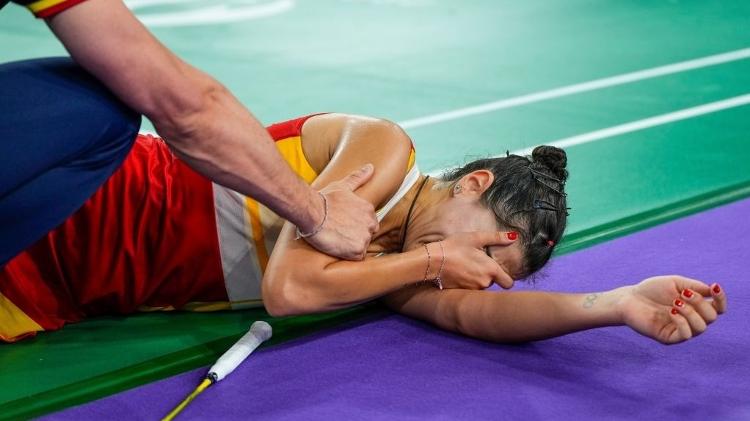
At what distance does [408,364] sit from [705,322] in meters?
0.67

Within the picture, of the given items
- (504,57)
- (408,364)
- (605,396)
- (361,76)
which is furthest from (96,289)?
(504,57)

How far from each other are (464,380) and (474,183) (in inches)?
19.8

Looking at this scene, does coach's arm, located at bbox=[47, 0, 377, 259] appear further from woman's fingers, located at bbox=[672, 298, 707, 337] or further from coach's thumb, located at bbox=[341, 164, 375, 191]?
woman's fingers, located at bbox=[672, 298, 707, 337]

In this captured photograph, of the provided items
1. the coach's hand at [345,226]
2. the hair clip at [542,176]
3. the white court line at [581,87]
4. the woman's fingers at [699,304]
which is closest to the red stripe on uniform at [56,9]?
the coach's hand at [345,226]

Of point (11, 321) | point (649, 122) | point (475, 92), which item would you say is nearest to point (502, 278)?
point (11, 321)

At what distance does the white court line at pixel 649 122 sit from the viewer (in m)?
4.55

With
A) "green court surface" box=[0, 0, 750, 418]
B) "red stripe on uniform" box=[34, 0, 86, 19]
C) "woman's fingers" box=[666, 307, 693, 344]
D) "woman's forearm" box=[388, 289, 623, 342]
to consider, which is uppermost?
"red stripe on uniform" box=[34, 0, 86, 19]

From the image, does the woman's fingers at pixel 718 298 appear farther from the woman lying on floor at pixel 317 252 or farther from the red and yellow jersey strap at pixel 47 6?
the red and yellow jersey strap at pixel 47 6

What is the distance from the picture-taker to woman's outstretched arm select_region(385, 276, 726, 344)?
234cm

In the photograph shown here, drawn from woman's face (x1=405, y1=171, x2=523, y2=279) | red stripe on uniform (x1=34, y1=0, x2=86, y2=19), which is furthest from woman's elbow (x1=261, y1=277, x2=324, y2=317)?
red stripe on uniform (x1=34, y1=0, x2=86, y2=19)

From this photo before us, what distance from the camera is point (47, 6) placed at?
1855 millimetres

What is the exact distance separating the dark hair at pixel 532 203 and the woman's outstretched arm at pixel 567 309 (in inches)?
4.8

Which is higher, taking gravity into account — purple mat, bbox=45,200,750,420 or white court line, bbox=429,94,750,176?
purple mat, bbox=45,200,750,420

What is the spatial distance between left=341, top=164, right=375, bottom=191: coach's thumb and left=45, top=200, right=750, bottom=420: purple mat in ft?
1.31
